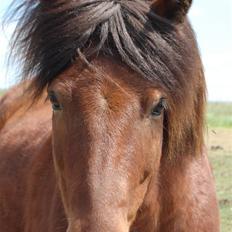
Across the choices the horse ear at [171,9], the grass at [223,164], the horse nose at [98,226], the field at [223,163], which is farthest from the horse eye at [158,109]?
the grass at [223,164]

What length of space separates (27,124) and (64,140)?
2.31 meters

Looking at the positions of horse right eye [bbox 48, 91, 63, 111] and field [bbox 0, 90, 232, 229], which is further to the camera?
field [bbox 0, 90, 232, 229]

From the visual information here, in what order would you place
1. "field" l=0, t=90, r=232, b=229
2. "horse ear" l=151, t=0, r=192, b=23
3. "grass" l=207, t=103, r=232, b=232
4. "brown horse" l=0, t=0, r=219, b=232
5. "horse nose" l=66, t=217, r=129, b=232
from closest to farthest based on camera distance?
"horse nose" l=66, t=217, r=129, b=232
"brown horse" l=0, t=0, r=219, b=232
"horse ear" l=151, t=0, r=192, b=23
"field" l=0, t=90, r=232, b=229
"grass" l=207, t=103, r=232, b=232

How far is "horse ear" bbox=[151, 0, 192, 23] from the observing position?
3.42m

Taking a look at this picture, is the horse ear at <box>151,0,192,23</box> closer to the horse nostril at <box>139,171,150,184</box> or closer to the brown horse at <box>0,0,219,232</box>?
the brown horse at <box>0,0,219,232</box>

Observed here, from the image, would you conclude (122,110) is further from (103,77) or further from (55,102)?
(55,102)

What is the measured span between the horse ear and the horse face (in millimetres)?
409

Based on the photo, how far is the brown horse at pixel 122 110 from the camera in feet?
10.1

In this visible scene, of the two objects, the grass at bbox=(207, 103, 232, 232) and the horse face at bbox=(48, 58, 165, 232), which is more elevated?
the horse face at bbox=(48, 58, 165, 232)

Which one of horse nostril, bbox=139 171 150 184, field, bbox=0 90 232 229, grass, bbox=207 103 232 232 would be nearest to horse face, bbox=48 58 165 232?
horse nostril, bbox=139 171 150 184

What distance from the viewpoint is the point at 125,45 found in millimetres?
3256

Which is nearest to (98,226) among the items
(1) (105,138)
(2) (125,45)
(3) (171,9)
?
(1) (105,138)

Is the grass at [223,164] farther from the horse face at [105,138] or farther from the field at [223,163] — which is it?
the horse face at [105,138]

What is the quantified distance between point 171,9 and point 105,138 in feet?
2.73
